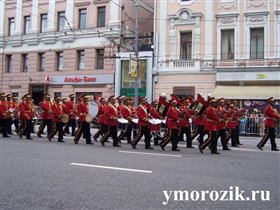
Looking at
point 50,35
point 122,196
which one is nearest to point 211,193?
point 122,196

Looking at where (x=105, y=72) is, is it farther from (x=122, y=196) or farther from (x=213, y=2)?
(x=122, y=196)

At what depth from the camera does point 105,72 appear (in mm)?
30484

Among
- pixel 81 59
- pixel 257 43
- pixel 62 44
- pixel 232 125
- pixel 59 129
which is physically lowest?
pixel 59 129

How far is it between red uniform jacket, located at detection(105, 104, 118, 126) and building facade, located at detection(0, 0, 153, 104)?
1515 cm

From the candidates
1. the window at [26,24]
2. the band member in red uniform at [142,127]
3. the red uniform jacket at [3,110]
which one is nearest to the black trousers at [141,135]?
the band member in red uniform at [142,127]

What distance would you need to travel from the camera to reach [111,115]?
1417cm

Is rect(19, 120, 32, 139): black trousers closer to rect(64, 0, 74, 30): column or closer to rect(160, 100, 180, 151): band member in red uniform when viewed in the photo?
rect(160, 100, 180, 151): band member in red uniform

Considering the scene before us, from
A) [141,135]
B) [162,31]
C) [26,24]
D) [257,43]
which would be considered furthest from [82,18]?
[141,135]

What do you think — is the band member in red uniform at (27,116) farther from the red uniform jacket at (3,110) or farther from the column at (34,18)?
the column at (34,18)

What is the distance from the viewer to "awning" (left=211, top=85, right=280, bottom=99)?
957 inches

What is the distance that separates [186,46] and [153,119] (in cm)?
1513

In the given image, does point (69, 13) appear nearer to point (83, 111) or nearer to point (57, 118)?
point (57, 118)

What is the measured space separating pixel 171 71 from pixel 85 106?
1356 cm

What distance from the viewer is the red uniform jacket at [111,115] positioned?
46.4ft
